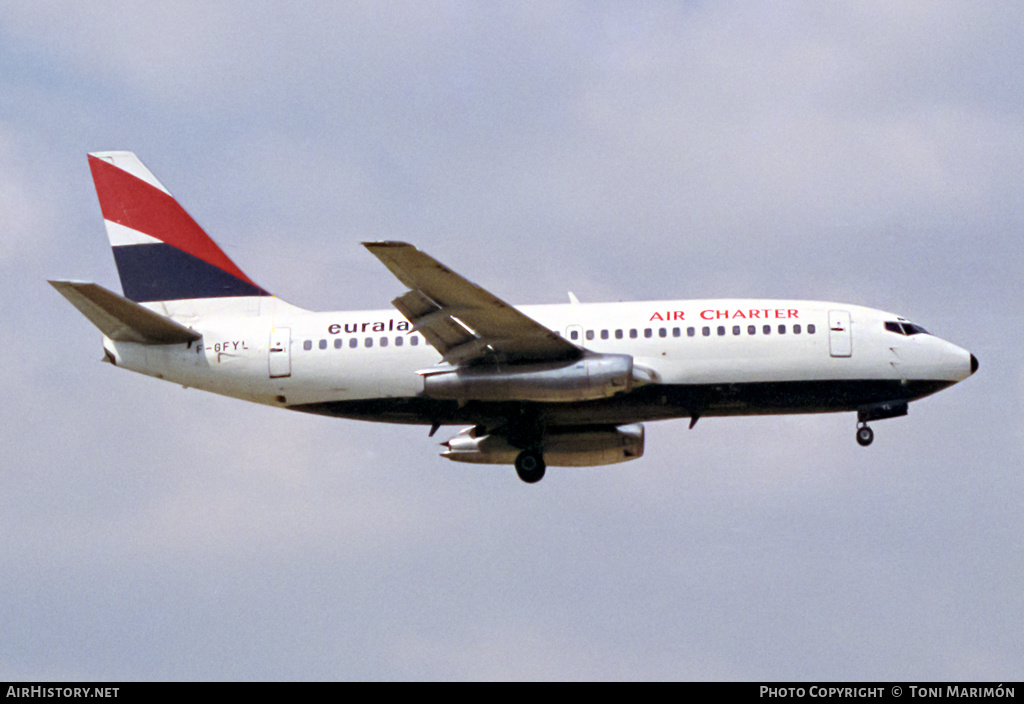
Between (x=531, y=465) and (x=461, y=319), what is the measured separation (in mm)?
7071

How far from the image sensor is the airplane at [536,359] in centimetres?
4034

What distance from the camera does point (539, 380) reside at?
40344 millimetres

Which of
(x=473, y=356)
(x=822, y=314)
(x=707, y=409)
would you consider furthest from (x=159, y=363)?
(x=822, y=314)

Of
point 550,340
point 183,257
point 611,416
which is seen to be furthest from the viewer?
point 183,257

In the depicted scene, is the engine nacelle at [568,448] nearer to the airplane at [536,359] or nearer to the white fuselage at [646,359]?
the airplane at [536,359]

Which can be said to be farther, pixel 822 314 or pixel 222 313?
pixel 222 313

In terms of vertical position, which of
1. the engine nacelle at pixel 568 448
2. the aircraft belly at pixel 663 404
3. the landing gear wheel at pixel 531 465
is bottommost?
the landing gear wheel at pixel 531 465

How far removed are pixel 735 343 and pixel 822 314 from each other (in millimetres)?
2904

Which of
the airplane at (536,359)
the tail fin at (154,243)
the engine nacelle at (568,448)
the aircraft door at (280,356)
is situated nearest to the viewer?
the airplane at (536,359)

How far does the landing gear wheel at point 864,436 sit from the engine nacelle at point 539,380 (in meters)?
6.88

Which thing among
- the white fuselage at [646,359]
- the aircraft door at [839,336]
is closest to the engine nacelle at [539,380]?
the white fuselage at [646,359]

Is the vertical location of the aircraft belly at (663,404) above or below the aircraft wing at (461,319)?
below

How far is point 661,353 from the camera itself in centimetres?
4134

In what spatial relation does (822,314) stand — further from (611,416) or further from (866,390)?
(611,416)
